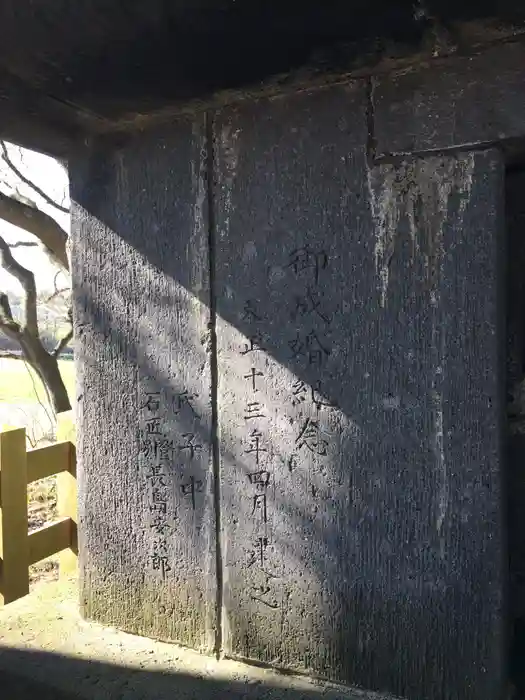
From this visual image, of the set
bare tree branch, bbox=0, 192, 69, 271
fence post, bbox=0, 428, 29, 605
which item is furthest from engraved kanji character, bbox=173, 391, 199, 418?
bare tree branch, bbox=0, 192, 69, 271

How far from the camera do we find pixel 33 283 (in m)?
6.99

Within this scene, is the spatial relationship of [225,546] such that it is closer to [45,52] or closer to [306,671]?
[306,671]

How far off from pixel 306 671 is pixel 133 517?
746 mm

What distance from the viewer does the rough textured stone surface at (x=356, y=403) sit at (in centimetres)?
161

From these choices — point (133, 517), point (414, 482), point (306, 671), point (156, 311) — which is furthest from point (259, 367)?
point (306, 671)

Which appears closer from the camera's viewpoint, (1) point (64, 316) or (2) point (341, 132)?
→ (2) point (341, 132)

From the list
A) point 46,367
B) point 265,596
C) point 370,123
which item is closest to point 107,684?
point 265,596

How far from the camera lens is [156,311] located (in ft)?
6.61

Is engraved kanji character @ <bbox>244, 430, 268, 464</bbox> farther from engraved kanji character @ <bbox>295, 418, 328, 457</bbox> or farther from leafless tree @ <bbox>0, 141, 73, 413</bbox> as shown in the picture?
leafless tree @ <bbox>0, 141, 73, 413</bbox>

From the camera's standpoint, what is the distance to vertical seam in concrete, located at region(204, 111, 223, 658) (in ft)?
6.28

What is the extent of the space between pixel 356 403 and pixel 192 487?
2.07ft

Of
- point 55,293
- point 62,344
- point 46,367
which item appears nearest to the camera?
point 46,367

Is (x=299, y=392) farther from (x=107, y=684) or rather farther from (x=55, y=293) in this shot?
(x=55, y=293)

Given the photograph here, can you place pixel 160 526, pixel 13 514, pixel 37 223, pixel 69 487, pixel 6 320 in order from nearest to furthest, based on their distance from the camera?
1. pixel 160 526
2. pixel 13 514
3. pixel 69 487
4. pixel 37 223
5. pixel 6 320
